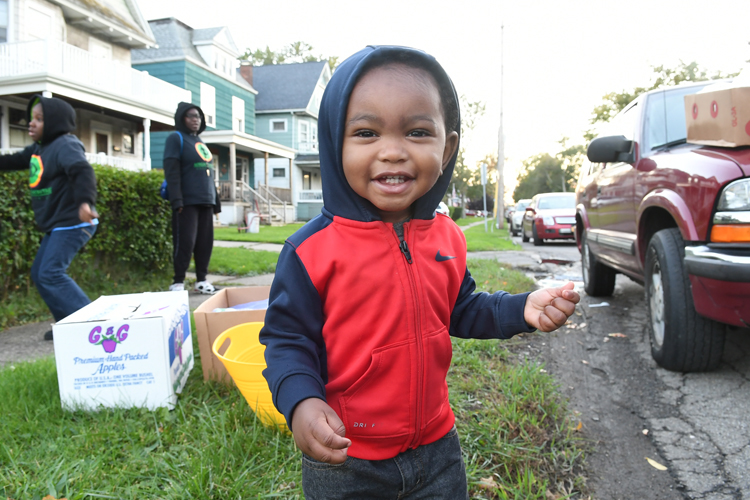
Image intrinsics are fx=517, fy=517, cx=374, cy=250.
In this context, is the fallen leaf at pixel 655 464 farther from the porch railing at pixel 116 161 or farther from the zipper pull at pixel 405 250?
the porch railing at pixel 116 161

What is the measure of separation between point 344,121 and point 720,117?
2.48 metres

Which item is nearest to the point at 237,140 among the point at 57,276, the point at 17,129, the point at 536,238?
the point at 17,129

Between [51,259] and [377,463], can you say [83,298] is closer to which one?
[51,259]

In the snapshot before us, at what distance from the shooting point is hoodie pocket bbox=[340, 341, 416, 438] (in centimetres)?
140

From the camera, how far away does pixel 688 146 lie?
3.30 metres

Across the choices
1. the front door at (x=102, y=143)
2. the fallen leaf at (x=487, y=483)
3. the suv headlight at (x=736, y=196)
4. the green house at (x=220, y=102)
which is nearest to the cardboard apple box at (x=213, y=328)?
the fallen leaf at (x=487, y=483)

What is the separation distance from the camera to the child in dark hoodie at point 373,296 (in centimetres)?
139

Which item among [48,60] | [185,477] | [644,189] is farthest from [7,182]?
[48,60]

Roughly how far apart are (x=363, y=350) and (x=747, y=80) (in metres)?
2.93

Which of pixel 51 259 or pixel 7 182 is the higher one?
pixel 7 182

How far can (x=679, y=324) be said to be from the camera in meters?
3.00

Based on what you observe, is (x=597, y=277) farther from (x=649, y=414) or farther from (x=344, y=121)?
(x=344, y=121)

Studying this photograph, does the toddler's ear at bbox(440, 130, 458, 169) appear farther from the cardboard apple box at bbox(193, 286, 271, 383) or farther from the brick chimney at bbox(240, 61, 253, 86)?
the brick chimney at bbox(240, 61, 253, 86)

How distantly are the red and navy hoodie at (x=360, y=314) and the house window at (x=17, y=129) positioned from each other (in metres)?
16.4
